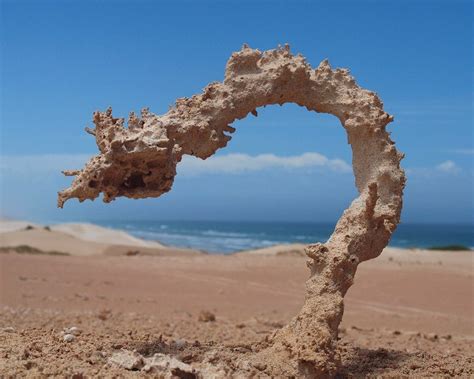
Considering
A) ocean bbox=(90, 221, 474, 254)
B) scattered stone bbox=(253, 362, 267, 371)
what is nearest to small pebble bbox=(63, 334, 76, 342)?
Answer: scattered stone bbox=(253, 362, 267, 371)

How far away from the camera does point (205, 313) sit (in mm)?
10516

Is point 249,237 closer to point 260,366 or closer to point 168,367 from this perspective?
point 260,366

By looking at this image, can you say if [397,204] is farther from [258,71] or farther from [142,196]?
[142,196]

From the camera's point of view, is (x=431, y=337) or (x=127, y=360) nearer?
(x=127, y=360)

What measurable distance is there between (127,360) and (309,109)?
3.01m

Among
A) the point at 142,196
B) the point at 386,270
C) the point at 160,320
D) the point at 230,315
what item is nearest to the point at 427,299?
the point at 386,270

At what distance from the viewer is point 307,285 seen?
5688mm

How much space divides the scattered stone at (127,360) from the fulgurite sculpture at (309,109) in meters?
1.07

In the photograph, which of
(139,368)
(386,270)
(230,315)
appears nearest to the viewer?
(139,368)

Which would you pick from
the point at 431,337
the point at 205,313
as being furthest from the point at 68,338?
the point at 431,337

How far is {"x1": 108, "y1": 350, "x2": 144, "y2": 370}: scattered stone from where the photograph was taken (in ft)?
16.7

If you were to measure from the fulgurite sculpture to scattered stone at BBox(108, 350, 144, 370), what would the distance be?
1073 millimetres

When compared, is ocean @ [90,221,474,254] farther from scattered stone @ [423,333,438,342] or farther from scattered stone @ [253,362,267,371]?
scattered stone @ [253,362,267,371]

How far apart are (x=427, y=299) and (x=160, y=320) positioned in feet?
26.0
